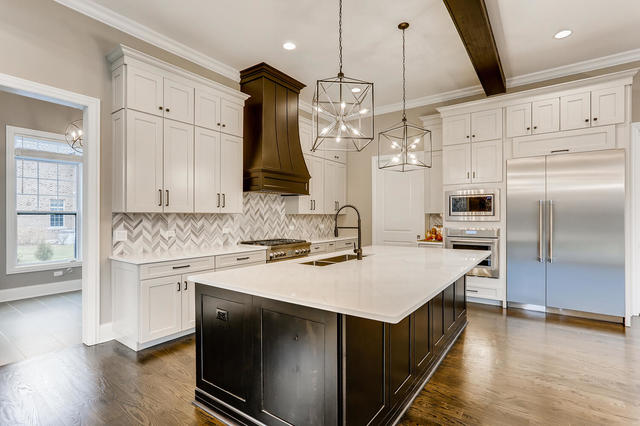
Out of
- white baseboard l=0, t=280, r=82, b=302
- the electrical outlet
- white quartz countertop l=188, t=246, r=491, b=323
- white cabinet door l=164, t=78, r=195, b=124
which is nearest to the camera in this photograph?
white quartz countertop l=188, t=246, r=491, b=323

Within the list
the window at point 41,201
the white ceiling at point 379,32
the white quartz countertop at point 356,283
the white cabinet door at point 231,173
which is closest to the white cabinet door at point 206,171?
the white cabinet door at point 231,173

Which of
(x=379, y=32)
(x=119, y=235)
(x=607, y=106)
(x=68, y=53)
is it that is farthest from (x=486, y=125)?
(x=68, y=53)

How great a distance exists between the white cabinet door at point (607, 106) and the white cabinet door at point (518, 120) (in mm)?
641

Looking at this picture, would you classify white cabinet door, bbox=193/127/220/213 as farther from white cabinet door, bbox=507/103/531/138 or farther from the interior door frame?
white cabinet door, bbox=507/103/531/138

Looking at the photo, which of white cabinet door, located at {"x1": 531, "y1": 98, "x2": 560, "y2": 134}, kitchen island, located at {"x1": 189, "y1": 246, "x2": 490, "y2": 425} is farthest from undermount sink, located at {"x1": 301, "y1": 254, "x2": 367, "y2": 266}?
white cabinet door, located at {"x1": 531, "y1": 98, "x2": 560, "y2": 134}

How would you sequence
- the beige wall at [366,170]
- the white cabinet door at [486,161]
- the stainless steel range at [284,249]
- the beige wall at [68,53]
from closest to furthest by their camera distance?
1. the beige wall at [68,53]
2. the stainless steel range at [284,249]
3. the white cabinet door at [486,161]
4. the beige wall at [366,170]

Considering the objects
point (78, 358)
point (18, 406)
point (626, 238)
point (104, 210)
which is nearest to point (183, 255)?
point (104, 210)

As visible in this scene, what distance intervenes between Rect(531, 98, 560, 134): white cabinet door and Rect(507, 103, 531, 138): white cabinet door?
0.18 ft

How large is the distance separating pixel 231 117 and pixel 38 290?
3.90 metres

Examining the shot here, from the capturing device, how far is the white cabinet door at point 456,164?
4.62 metres

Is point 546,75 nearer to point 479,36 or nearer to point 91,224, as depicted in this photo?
point 479,36

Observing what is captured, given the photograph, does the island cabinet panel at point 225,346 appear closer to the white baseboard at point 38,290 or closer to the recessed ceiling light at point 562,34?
the recessed ceiling light at point 562,34

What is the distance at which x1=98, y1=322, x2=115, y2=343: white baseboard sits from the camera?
10.3 feet

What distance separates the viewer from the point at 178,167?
11.4 feet
